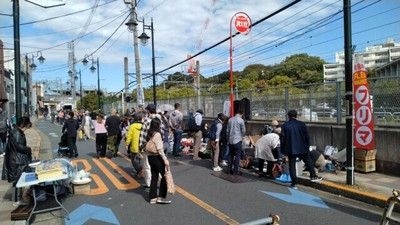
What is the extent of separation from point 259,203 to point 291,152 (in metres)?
1.90

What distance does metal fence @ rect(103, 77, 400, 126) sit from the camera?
11164 millimetres

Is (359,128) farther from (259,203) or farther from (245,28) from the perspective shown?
(245,28)

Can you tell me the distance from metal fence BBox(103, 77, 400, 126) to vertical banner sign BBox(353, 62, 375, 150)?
1799mm

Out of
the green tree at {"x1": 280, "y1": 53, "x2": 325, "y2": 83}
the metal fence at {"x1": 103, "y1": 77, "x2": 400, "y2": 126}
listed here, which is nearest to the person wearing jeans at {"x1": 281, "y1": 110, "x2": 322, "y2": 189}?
the metal fence at {"x1": 103, "y1": 77, "x2": 400, "y2": 126}

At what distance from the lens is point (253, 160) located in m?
12.7

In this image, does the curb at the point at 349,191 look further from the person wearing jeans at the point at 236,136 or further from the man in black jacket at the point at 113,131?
the man in black jacket at the point at 113,131

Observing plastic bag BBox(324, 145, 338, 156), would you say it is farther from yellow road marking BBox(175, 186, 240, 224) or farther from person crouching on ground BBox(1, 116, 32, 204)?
person crouching on ground BBox(1, 116, 32, 204)

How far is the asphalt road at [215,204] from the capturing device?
7293 millimetres

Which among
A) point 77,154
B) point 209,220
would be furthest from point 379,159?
point 77,154

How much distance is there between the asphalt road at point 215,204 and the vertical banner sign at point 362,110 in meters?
1.55

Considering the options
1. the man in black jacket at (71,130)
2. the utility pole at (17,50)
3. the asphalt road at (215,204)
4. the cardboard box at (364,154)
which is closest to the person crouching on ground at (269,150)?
the asphalt road at (215,204)

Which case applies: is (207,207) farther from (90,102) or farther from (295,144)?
(90,102)

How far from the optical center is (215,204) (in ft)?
27.2

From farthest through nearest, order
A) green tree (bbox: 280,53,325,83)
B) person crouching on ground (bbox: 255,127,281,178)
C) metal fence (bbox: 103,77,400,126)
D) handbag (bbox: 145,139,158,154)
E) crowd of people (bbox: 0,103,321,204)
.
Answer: green tree (bbox: 280,53,325,83) < metal fence (bbox: 103,77,400,126) < person crouching on ground (bbox: 255,127,281,178) < crowd of people (bbox: 0,103,321,204) < handbag (bbox: 145,139,158,154)
